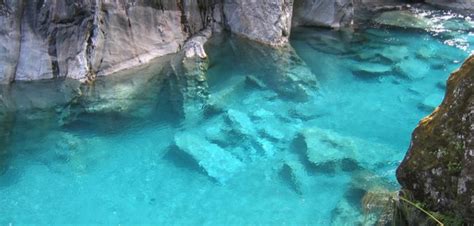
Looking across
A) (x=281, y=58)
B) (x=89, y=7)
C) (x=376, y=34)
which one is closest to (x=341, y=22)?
(x=376, y=34)

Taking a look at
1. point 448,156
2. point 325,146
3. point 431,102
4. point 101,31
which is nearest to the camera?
point 448,156

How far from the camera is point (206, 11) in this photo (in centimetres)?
1315

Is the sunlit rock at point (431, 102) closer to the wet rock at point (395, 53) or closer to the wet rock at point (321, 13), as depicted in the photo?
the wet rock at point (395, 53)

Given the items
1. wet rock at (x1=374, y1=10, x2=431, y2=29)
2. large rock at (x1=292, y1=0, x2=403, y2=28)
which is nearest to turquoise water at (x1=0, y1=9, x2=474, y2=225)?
wet rock at (x1=374, y1=10, x2=431, y2=29)

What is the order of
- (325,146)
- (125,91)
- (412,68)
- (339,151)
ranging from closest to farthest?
1. (339,151)
2. (325,146)
3. (125,91)
4. (412,68)

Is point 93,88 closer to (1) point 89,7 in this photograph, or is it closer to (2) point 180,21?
(1) point 89,7

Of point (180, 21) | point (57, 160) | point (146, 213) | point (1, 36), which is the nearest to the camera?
A: point (146, 213)

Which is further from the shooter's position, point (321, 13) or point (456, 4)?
point (456, 4)

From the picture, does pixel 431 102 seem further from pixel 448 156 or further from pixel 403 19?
pixel 448 156

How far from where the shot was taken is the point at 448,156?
17.0ft

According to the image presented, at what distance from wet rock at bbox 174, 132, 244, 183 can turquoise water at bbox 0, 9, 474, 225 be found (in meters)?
0.02

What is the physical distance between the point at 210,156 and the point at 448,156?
14.1 ft

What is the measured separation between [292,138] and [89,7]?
5495 mm

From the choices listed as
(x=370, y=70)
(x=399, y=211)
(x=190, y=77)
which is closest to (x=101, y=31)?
(x=190, y=77)
